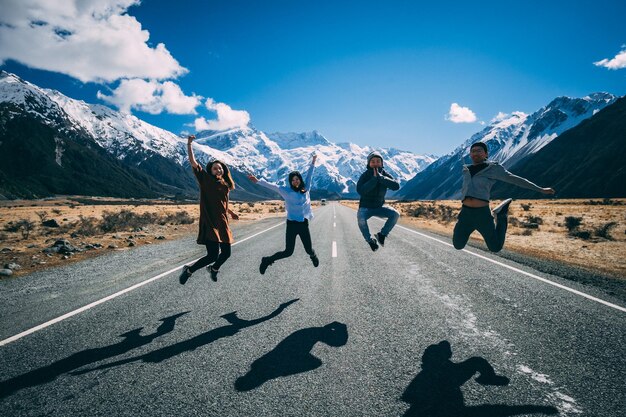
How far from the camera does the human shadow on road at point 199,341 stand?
11.3 ft

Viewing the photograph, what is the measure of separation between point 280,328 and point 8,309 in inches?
183

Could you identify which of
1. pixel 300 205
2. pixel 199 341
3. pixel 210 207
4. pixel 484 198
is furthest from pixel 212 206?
pixel 484 198

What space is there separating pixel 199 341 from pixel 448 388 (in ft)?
9.17

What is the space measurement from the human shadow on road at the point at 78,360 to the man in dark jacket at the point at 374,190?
4222 mm

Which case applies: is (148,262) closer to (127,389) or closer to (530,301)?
(127,389)

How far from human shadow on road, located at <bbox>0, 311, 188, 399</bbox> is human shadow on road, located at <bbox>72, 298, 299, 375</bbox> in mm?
209

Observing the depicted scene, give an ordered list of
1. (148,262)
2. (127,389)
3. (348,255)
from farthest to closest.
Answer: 1. (348,255)
2. (148,262)
3. (127,389)

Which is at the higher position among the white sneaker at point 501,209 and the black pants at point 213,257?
the white sneaker at point 501,209

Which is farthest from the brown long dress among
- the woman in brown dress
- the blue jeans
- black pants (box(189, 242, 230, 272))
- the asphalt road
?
the blue jeans

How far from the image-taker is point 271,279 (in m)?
6.92

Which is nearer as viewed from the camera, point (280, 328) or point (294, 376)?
point (294, 376)

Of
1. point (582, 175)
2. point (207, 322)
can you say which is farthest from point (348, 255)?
point (582, 175)

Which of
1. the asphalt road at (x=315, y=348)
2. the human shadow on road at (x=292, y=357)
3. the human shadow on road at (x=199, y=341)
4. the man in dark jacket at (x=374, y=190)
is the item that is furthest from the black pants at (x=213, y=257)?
the man in dark jacket at (x=374, y=190)

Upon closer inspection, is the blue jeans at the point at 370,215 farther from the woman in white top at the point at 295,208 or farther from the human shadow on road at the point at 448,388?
the human shadow on road at the point at 448,388
